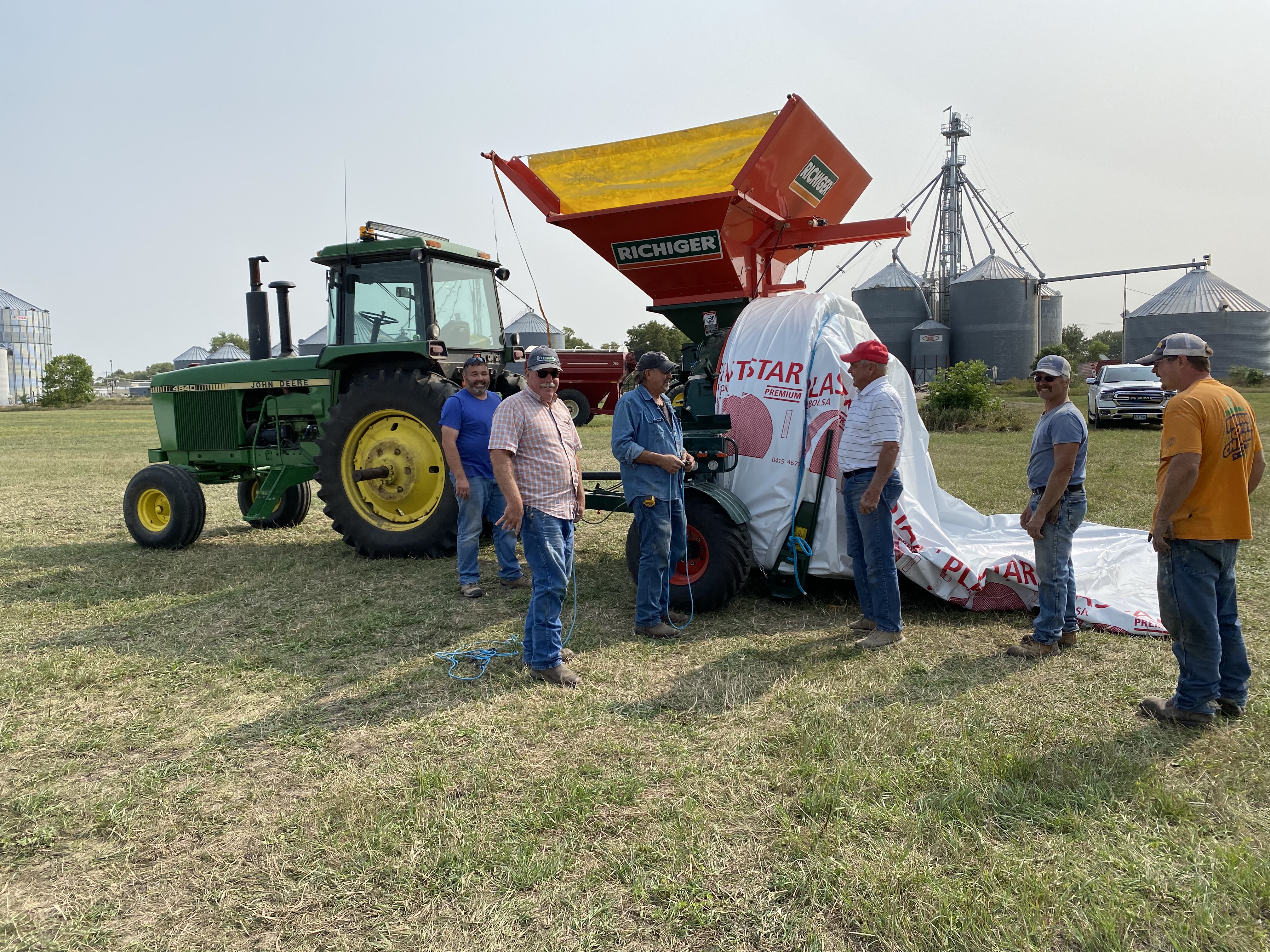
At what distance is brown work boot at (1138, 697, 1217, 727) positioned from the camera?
354 centimetres

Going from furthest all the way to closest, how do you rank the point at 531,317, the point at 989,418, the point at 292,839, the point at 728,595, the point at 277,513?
the point at 531,317 < the point at 989,418 < the point at 277,513 < the point at 728,595 < the point at 292,839

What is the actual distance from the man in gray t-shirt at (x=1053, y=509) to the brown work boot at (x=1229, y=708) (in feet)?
2.87

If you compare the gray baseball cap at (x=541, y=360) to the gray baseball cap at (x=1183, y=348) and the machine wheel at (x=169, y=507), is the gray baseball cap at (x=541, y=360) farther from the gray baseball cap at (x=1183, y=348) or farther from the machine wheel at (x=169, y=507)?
the machine wheel at (x=169, y=507)

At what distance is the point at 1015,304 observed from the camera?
42812mm

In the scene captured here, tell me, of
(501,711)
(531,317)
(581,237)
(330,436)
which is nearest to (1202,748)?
(501,711)

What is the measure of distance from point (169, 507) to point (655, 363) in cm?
570

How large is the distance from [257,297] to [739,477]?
553 cm

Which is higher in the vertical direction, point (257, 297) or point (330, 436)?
point (257, 297)

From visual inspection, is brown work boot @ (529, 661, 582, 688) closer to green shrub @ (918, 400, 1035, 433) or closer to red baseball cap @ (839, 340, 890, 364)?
red baseball cap @ (839, 340, 890, 364)

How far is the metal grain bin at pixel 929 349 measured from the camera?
43031mm

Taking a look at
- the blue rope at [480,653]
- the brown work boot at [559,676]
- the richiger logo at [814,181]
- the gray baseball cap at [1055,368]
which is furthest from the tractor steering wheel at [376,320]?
the gray baseball cap at [1055,368]

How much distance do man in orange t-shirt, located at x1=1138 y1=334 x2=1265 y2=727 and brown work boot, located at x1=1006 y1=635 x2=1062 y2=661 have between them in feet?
2.59

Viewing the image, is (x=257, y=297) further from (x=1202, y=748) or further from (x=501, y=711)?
(x=1202, y=748)

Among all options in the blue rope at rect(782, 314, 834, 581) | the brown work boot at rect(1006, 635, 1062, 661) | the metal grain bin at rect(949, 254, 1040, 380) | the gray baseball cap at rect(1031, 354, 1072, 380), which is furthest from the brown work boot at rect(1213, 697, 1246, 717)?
the metal grain bin at rect(949, 254, 1040, 380)
